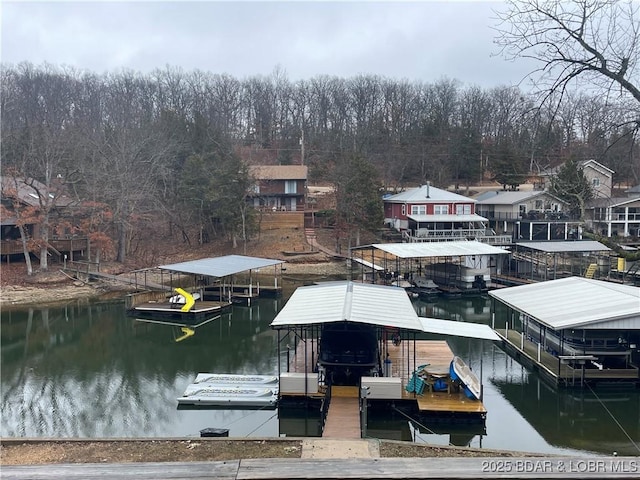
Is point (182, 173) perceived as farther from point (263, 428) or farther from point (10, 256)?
point (263, 428)

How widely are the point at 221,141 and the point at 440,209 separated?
21036mm

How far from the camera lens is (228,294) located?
31.9 meters

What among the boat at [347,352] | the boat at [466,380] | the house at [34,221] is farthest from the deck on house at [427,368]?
the house at [34,221]

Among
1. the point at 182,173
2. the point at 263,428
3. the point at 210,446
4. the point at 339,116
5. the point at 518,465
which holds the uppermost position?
the point at 339,116

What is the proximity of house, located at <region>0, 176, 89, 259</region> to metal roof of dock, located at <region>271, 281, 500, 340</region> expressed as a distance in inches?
935

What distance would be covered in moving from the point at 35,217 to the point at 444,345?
93.5 ft

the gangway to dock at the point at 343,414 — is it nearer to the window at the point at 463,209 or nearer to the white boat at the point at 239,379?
the white boat at the point at 239,379

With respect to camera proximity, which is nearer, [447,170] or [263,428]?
[263,428]

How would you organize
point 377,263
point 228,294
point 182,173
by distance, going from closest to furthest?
point 228,294, point 377,263, point 182,173

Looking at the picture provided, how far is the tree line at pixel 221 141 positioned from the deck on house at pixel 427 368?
10.6 meters

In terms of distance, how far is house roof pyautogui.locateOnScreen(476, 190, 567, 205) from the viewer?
4681 cm

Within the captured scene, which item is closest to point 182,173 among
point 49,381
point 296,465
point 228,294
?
point 228,294

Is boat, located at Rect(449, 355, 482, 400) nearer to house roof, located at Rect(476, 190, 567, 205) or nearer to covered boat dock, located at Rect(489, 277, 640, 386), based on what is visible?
covered boat dock, located at Rect(489, 277, 640, 386)

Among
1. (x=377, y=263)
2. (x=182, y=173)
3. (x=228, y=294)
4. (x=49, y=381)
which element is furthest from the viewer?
(x=182, y=173)
